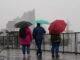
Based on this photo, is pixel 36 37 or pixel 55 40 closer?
pixel 55 40

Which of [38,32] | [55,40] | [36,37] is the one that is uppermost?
[38,32]

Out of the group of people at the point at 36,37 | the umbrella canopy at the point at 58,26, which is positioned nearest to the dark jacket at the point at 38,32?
the group of people at the point at 36,37

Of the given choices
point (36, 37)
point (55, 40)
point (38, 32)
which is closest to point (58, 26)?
point (55, 40)

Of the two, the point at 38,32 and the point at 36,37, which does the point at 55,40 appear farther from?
the point at 36,37

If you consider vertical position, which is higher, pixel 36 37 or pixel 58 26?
pixel 58 26

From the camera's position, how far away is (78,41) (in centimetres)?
2602

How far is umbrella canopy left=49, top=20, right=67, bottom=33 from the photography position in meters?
21.0

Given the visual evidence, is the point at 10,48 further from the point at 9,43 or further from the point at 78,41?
the point at 78,41

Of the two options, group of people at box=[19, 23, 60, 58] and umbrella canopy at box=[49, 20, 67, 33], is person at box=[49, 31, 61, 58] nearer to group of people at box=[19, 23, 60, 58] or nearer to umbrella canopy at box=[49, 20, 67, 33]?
group of people at box=[19, 23, 60, 58]

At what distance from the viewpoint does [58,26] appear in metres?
21.2

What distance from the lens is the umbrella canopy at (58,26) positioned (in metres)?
21.0

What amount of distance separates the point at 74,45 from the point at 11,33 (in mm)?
8728

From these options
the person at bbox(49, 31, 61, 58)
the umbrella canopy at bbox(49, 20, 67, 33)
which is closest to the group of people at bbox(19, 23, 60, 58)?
the person at bbox(49, 31, 61, 58)

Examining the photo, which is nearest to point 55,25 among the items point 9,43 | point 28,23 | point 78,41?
point 28,23
